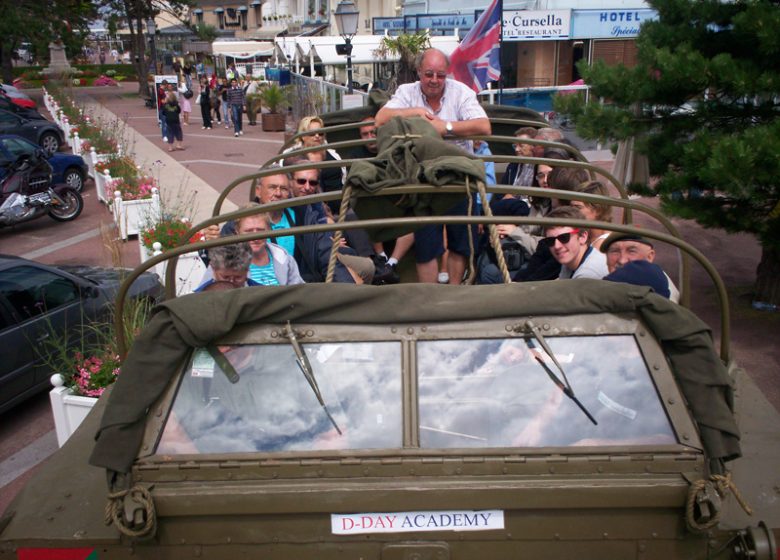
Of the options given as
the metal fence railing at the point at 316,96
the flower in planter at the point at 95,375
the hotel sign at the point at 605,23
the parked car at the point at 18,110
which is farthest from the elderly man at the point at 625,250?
the parked car at the point at 18,110

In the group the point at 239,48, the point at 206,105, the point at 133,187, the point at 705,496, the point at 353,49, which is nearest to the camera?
the point at 705,496

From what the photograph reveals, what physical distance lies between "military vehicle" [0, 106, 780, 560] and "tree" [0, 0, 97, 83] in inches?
1420

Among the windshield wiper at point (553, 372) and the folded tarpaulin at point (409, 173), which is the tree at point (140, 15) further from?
the windshield wiper at point (553, 372)

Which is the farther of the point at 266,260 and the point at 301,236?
the point at 301,236

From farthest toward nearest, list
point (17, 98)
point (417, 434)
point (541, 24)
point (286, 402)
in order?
point (17, 98), point (541, 24), point (286, 402), point (417, 434)

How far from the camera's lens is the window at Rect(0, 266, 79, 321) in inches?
289

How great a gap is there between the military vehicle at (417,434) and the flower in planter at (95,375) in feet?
8.66

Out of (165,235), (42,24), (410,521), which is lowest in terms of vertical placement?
(165,235)

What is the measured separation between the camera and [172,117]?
2108 cm

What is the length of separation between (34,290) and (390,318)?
18.1 ft

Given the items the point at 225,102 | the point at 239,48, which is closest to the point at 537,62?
the point at 225,102

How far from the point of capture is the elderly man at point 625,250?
4266mm

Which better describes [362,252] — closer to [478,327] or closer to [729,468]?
[478,327]

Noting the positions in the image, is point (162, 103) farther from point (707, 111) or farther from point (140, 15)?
point (140, 15)
